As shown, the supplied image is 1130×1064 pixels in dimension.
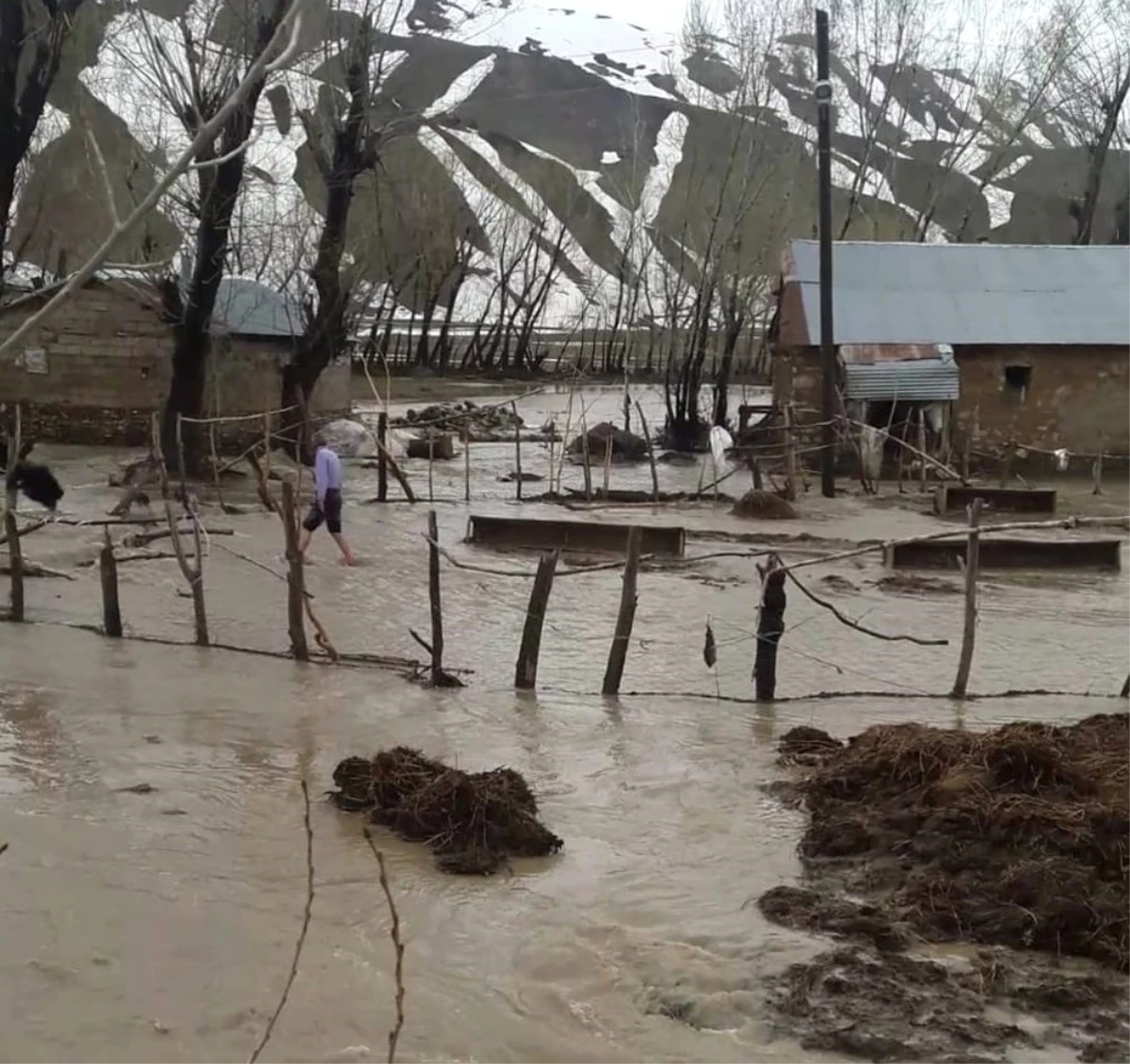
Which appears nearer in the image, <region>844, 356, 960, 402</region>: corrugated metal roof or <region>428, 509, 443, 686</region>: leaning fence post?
<region>428, 509, 443, 686</region>: leaning fence post

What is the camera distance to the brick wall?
76.0 feet

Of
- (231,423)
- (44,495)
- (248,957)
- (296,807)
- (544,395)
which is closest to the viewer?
(248,957)

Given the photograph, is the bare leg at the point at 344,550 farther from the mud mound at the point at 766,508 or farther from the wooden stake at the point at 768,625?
the wooden stake at the point at 768,625

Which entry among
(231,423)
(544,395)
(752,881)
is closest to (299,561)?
(752,881)

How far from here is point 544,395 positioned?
44.8 metres

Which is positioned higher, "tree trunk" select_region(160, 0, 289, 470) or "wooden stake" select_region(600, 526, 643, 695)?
"tree trunk" select_region(160, 0, 289, 470)

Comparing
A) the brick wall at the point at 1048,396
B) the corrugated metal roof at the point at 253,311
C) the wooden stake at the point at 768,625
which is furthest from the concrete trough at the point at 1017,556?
the corrugated metal roof at the point at 253,311

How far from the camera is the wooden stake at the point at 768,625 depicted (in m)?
8.06

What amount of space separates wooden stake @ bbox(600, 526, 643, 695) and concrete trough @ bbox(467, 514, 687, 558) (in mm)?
5308

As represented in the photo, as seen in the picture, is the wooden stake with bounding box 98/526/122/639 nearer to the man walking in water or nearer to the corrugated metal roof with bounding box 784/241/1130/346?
the man walking in water

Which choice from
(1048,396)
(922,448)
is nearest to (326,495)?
(922,448)

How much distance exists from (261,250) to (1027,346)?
17424 mm

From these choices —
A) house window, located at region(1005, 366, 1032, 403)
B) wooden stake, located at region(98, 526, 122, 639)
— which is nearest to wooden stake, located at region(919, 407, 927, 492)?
house window, located at region(1005, 366, 1032, 403)

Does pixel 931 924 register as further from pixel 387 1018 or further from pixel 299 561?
pixel 299 561
